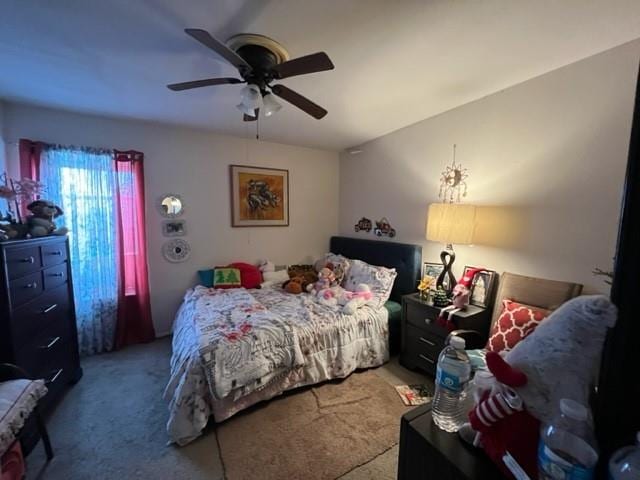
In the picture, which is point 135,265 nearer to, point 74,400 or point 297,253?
point 74,400

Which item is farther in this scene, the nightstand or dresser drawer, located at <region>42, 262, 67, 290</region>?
the nightstand

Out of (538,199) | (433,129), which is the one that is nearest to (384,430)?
(538,199)

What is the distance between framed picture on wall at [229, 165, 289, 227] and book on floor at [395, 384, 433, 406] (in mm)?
2427

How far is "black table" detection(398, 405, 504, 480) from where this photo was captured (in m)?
0.68

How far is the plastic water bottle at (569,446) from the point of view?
503 millimetres

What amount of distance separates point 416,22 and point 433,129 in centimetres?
143

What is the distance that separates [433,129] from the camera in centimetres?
263

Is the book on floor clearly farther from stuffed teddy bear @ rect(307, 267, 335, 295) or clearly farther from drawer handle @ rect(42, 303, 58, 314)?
drawer handle @ rect(42, 303, 58, 314)

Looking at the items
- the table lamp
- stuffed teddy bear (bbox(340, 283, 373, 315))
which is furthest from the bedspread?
the table lamp

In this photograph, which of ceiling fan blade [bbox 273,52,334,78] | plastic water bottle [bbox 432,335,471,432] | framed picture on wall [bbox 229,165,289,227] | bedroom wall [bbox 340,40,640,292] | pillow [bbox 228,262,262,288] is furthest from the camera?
framed picture on wall [bbox 229,165,289,227]

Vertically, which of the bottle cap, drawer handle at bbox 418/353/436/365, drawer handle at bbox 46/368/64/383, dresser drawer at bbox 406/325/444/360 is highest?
Result: the bottle cap

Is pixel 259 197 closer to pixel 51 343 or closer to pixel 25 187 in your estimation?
pixel 25 187

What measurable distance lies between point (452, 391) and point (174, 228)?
312 cm

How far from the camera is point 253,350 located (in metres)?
1.90
